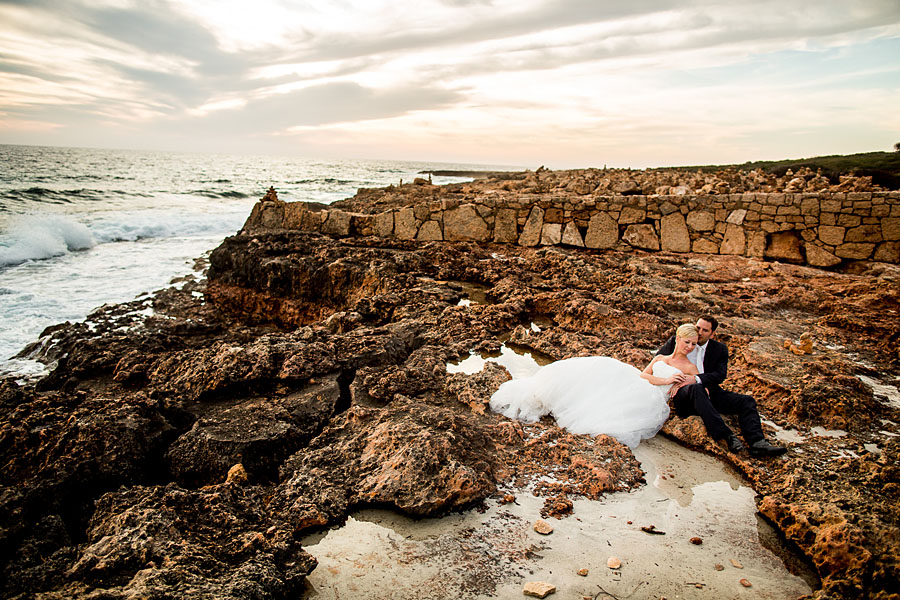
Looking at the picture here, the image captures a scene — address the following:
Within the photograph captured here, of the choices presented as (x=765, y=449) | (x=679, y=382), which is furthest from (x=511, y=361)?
(x=765, y=449)

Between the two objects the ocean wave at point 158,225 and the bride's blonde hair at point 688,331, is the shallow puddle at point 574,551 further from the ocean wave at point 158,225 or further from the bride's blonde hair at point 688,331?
the ocean wave at point 158,225

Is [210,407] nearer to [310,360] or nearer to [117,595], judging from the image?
[310,360]

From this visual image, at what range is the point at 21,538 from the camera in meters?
2.24

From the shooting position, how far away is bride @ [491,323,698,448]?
350 centimetres

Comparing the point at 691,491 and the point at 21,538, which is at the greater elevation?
the point at 21,538

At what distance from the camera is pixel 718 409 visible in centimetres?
378

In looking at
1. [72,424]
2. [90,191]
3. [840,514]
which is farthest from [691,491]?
[90,191]

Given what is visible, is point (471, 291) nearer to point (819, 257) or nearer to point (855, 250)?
point (819, 257)

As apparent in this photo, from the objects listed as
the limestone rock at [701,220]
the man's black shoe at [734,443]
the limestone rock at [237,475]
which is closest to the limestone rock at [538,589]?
the limestone rock at [237,475]

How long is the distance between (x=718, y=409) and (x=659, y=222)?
679 cm

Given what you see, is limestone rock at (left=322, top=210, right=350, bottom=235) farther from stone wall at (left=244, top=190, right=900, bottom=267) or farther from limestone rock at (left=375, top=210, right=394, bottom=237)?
limestone rock at (left=375, top=210, right=394, bottom=237)

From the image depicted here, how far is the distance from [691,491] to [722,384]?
177cm

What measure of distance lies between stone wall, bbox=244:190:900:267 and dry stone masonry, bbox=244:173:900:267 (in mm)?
18

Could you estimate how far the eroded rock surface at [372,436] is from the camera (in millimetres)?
2191
